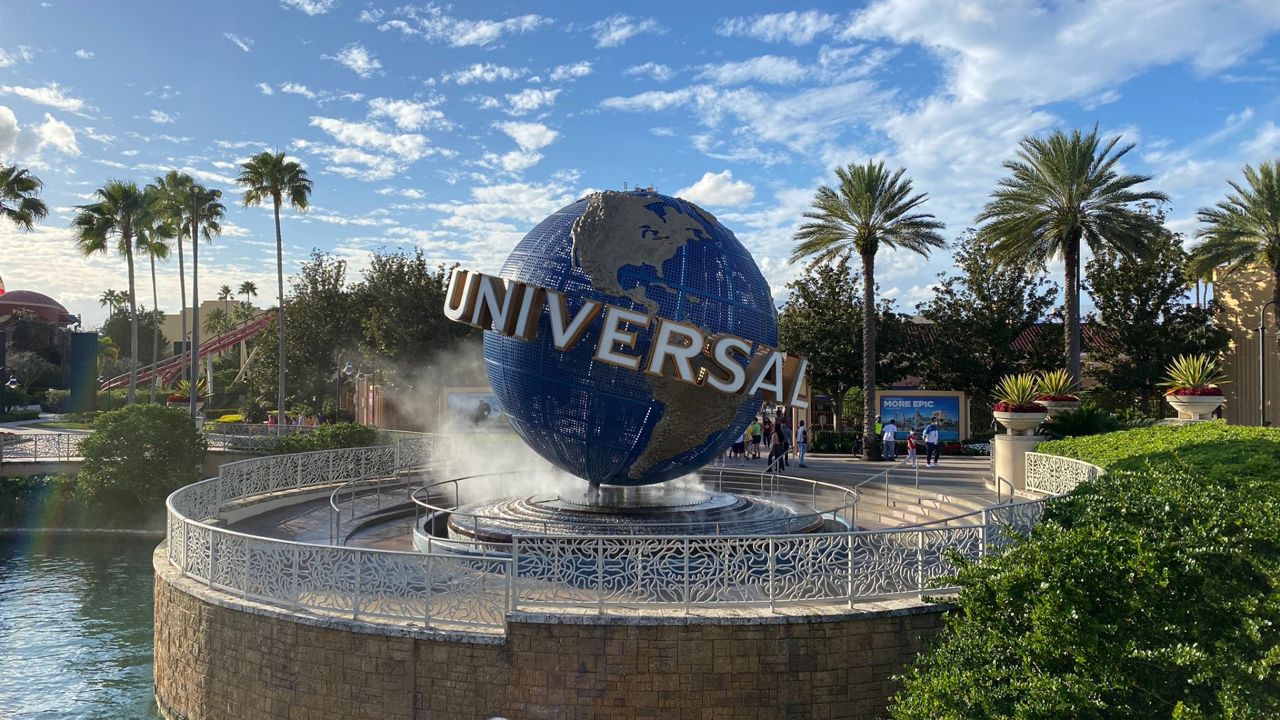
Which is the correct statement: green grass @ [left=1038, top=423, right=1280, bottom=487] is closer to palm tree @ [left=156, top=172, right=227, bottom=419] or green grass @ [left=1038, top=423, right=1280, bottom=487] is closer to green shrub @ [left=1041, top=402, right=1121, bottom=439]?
green shrub @ [left=1041, top=402, right=1121, bottom=439]

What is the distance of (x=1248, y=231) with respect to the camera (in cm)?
3170

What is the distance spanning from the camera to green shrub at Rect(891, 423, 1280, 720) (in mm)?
6184

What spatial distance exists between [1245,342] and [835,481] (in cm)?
2662

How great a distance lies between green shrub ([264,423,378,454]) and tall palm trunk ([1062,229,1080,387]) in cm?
2356

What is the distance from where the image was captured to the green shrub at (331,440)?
23.5 metres

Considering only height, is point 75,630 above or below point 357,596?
below

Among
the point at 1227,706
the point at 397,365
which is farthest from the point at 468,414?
the point at 1227,706

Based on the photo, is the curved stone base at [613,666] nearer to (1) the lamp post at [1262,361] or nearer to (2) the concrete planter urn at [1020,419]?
(2) the concrete planter urn at [1020,419]

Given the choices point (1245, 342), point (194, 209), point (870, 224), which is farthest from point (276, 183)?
point (1245, 342)

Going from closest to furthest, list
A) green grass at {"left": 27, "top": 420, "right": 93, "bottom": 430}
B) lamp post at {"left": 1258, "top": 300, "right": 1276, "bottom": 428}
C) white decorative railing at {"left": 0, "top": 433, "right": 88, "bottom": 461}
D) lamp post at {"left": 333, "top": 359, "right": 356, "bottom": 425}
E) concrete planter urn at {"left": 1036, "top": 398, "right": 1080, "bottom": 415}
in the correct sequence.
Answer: concrete planter urn at {"left": 1036, "top": 398, "right": 1080, "bottom": 415}, lamp post at {"left": 1258, "top": 300, "right": 1276, "bottom": 428}, white decorative railing at {"left": 0, "top": 433, "right": 88, "bottom": 461}, green grass at {"left": 27, "top": 420, "right": 93, "bottom": 430}, lamp post at {"left": 333, "top": 359, "right": 356, "bottom": 425}

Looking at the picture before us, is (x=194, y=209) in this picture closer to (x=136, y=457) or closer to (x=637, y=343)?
(x=136, y=457)

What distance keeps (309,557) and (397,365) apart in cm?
2831

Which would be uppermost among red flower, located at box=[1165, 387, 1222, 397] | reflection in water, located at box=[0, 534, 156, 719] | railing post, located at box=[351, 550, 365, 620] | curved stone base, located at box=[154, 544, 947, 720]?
red flower, located at box=[1165, 387, 1222, 397]

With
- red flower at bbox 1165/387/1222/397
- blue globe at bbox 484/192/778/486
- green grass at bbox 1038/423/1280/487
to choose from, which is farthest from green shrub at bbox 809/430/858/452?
blue globe at bbox 484/192/778/486
